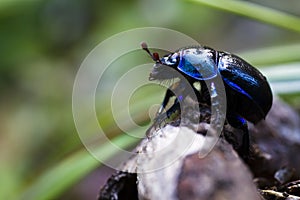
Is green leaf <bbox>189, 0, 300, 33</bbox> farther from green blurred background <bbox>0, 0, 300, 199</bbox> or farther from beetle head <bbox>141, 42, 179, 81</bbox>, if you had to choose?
beetle head <bbox>141, 42, 179, 81</bbox>

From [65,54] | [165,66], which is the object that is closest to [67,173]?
[165,66]

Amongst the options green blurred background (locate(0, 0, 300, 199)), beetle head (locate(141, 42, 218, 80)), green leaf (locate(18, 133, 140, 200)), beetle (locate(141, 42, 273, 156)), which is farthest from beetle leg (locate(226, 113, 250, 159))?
green blurred background (locate(0, 0, 300, 199))

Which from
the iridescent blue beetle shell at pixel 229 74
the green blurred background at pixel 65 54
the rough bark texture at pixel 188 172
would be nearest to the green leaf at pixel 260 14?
the green blurred background at pixel 65 54

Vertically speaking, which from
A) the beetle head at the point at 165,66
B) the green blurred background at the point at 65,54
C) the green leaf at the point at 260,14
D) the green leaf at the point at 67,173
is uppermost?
the green blurred background at the point at 65,54

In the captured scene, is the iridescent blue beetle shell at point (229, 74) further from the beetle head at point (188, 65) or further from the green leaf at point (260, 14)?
the green leaf at point (260, 14)

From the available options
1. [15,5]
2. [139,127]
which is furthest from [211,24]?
[139,127]

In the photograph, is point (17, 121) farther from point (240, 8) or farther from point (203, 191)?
point (203, 191)
